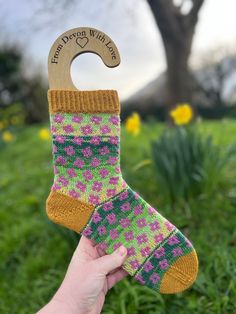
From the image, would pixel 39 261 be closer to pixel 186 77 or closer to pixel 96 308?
pixel 96 308

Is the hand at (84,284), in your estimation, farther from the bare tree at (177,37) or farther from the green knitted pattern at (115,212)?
the bare tree at (177,37)

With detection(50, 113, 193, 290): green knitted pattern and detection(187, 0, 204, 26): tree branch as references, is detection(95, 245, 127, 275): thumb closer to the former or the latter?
detection(50, 113, 193, 290): green knitted pattern

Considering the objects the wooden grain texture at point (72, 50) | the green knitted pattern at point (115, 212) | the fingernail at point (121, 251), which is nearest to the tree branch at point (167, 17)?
the wooden grain texture at point (72, 50)

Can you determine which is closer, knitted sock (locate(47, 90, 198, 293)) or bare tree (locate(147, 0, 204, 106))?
knitted sock (locate(47, 90, 198, 293))

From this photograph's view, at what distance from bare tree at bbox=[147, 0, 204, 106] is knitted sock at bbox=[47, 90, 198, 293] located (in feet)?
12.2

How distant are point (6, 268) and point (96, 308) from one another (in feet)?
4.73

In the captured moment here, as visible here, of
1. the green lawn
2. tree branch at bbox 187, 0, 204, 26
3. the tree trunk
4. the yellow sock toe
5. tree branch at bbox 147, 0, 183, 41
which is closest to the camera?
the yellow sock toe

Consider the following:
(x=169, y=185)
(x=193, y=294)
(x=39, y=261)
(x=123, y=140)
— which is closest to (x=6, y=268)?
(x=39, y=261)

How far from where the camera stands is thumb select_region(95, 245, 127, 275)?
1.38 metres

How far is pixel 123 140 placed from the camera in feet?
17.5

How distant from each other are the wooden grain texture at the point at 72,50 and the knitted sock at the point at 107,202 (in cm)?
7

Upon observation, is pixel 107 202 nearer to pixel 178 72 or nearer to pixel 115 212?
pixel 115 212

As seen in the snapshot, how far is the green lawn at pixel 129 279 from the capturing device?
1.95 m

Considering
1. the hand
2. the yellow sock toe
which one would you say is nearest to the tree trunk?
the yellow sock toe
